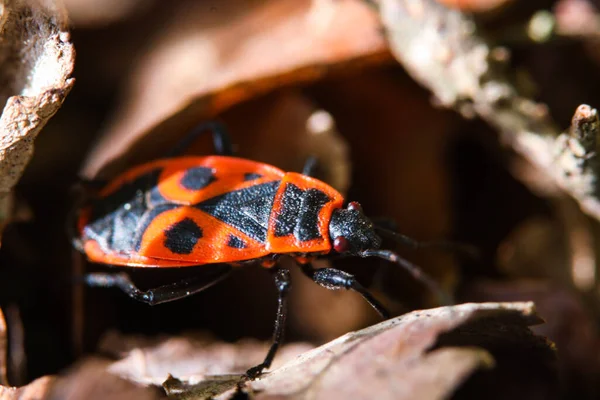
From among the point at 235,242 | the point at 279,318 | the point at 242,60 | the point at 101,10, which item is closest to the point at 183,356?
the point at 279,318

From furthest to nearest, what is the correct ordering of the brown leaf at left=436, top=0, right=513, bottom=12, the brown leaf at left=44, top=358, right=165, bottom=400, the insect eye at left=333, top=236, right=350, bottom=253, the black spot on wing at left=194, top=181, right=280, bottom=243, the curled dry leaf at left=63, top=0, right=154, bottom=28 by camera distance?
1. the curled dry leaf at left=63, top=0, right=154, bottom=28
2. the brown leaf at left=436, top=0, right=513, bottom=12
3. the black spot on wing at left=194, top=181, right=280, bottom=243
4. the insect eye at left=333, top=236, right=350, bottom=253
5. the brown leaf at left=44, top=358, right=165, bottom=400

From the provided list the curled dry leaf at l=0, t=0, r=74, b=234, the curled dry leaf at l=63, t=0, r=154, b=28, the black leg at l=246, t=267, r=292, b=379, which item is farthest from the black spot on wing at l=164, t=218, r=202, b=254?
the curled dry leaf at l=63, t=0, r=154, b=28

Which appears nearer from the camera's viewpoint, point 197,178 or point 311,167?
point 197,178

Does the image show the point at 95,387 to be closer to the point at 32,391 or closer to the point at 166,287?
the point at 32,391

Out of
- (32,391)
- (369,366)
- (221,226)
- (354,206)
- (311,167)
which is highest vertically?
(311,167)

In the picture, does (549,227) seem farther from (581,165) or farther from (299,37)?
(299,37)

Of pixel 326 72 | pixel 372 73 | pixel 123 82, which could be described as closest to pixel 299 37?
pixel 326 72

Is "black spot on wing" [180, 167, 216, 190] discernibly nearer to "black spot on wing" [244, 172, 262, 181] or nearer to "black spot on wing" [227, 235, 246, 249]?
"black spot on wing" [244, 172, 262, 181]
